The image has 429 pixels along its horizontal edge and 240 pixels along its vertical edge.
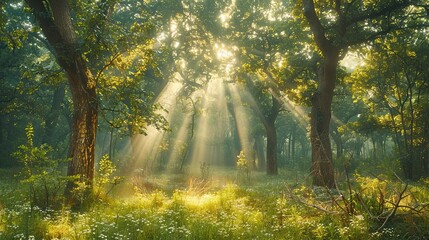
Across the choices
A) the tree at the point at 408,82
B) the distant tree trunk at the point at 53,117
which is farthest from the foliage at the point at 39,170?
the distant tree trunk at the point at 53,117

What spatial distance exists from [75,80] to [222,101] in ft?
70.2

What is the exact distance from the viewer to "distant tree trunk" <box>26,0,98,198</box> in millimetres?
10273

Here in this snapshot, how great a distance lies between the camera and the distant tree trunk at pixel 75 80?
10.3 meters

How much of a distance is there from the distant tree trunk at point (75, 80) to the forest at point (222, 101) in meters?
0.04

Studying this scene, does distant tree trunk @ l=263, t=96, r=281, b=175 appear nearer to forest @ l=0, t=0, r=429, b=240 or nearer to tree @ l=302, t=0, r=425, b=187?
forest @ l=0, t=0, r=429, b=240

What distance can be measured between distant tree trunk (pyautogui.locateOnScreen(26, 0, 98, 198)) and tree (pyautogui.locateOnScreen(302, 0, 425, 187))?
9247mm

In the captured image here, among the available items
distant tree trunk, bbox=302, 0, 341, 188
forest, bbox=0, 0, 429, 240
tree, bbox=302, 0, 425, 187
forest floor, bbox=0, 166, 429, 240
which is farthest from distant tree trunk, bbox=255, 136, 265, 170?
forest floor, bbox=0, 166, 429, 240

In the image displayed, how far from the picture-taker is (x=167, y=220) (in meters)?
8.30

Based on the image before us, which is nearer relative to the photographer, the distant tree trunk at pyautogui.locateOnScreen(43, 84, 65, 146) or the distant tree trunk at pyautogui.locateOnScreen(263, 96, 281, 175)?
the distant tree trunk at pyautogui.locateOnScreen(263, 96, 281, 175)

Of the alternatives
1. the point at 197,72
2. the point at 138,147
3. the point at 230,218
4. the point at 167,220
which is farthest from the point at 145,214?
the point at 197,72

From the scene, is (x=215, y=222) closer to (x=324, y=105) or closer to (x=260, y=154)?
(x=324, y=105)

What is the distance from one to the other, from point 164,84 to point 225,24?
7.45 meters

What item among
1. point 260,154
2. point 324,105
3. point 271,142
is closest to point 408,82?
point 324,105

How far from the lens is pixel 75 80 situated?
10914mm
